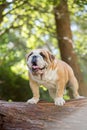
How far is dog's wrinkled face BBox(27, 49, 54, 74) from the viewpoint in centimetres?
554

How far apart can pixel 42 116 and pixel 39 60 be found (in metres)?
0.72

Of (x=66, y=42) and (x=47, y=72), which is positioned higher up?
(x=47, y=72)

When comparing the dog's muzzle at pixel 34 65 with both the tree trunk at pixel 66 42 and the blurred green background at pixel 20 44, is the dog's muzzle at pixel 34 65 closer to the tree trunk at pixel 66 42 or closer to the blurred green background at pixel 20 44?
the blurred green background at pixel 20 44

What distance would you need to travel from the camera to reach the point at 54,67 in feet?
19.1

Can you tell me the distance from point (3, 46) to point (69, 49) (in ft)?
8.56

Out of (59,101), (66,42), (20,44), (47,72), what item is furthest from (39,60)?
(20,44)

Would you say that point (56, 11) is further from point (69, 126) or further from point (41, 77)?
point (69, 126)

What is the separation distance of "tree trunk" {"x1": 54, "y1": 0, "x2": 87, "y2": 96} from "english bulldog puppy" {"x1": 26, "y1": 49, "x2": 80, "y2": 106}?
433 cm

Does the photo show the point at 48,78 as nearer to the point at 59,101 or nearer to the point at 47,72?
the point at 47,72

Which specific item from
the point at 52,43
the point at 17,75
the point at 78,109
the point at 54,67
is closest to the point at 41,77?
the point at 54,67

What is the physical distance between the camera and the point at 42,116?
5.29 metres

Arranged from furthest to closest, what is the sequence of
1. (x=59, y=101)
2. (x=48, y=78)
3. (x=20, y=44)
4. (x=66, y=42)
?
(x=20, y=44), (x=66, y=42), (x=48, y=78), (x=59, y=101)

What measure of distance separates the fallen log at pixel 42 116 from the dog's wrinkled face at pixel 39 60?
467mm

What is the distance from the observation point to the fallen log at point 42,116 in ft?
16.8
